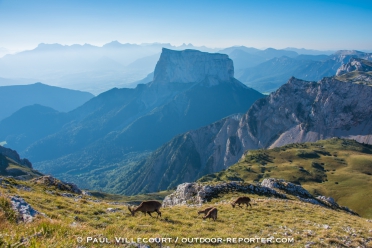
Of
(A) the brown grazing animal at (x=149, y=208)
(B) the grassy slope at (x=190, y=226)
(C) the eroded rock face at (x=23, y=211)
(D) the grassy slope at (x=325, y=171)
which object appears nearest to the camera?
(C) the eroded rock face at (x=23, y=211)

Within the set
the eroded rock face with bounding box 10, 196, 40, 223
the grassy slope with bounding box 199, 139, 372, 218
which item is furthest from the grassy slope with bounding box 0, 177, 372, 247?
the grassy slope with bounding box 199, 139, 372, 218

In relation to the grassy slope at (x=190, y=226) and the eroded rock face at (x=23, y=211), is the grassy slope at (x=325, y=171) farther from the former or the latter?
the eroded rock face at (x=23, y=211)

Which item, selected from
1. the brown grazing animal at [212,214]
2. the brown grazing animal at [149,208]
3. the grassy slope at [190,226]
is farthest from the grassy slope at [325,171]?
the brown grazing animal at [149,208]

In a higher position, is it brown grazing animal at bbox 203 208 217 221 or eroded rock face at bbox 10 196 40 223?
eroded rock face at bbox 10 196 40 223

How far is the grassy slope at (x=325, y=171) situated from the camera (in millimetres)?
95925

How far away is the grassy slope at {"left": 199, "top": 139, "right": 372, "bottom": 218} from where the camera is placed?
9593 cm

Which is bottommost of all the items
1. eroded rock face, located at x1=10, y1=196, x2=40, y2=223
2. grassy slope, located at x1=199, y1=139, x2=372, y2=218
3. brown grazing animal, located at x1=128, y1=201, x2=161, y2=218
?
grassy slope, located at x1=199, y1=139, x2=372, y2=218

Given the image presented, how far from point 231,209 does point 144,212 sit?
11574mm

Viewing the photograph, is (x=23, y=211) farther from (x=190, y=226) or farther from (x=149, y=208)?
(x=190, y=226)

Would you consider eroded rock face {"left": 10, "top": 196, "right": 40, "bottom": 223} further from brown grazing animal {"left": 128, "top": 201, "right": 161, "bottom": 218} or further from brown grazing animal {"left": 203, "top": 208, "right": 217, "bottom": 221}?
brown grazing animal {"left": 203, "top": 208, "right": 217, "bottom": 221}

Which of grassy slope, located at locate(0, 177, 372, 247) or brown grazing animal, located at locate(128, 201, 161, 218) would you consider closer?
grassy slope, located at locate(0, 177, 372, 247)

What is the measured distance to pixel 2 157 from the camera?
177625 millimetres

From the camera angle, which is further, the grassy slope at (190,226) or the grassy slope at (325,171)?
the grassy slope at (325,171)

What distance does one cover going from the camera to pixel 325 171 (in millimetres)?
139500
